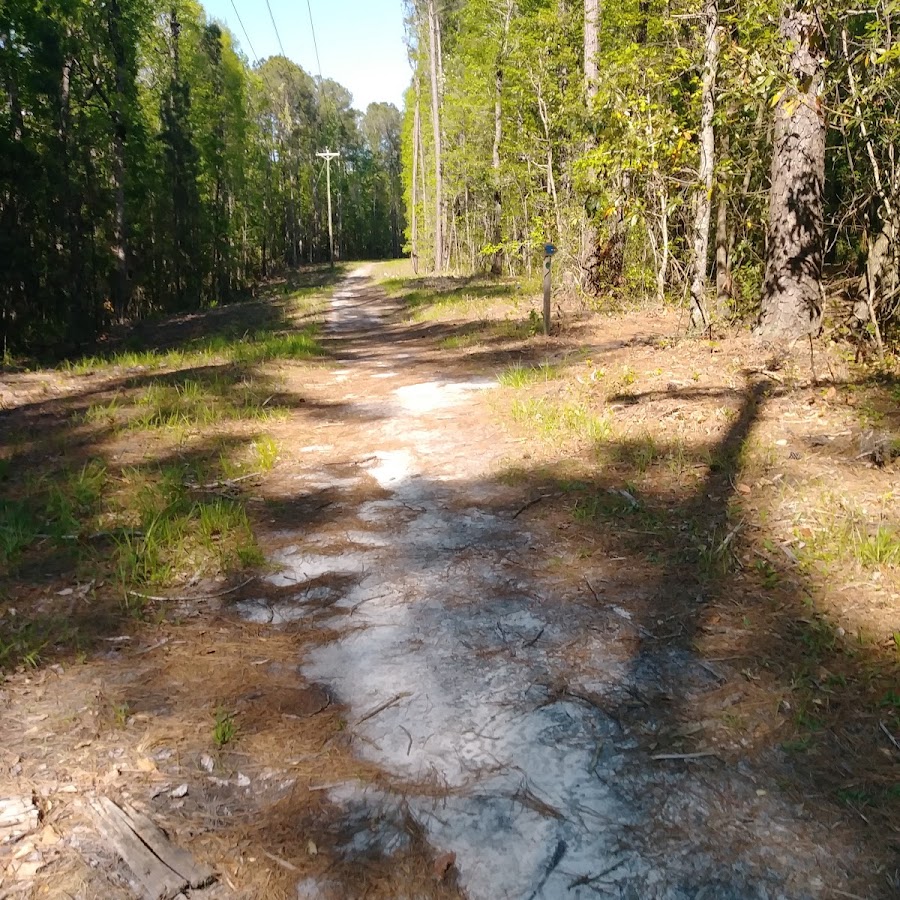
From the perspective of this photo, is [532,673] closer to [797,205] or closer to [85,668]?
[85,668]

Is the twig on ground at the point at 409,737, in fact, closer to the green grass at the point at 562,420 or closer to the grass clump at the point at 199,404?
the green grass at the point at 562,420

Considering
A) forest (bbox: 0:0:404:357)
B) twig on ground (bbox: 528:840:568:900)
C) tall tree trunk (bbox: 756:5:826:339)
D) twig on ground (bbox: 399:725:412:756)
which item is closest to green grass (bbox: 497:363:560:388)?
tall tree trunk (bbox: 756:5:826:339)

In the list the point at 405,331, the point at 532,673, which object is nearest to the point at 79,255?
the point at 405,331

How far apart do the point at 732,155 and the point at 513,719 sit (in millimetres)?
10465

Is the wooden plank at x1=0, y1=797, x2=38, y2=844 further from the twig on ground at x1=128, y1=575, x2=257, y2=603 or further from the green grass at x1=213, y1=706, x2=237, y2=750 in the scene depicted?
the twig on ground at x1=128, y1=575, x2=257, y2=603

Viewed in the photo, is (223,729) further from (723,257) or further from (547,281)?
(723,257)

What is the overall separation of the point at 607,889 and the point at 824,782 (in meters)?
0.96

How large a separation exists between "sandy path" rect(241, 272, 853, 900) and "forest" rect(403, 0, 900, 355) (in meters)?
4.27

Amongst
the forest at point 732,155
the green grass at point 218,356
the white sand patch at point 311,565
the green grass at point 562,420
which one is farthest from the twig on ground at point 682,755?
the green grass at point 218,356

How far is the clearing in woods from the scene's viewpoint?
2.28m

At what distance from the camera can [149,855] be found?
7.31ft

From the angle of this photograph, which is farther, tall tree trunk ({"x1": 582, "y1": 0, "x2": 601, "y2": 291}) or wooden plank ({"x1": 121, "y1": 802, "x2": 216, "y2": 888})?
tall tree trunk ({"x1": 582, "y1": 0, "x2": 601, "y2": 291})

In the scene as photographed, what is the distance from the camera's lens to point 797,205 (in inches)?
291

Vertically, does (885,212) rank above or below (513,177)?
below
